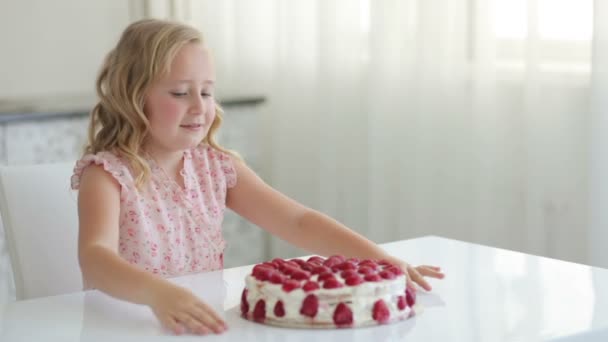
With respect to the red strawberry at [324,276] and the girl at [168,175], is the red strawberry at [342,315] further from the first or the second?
the girl at [168,175]

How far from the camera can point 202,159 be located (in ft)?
5.72

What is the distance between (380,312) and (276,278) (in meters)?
0.12

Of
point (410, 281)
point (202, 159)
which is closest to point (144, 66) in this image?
point (202, 159)

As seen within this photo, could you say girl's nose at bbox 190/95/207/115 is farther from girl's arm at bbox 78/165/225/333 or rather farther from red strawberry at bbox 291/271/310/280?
red strawberry at bbox 291/271/310/280

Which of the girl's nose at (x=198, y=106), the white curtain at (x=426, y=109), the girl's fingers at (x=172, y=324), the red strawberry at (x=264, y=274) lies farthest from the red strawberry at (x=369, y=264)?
the white curtain at (x=426, y=109)

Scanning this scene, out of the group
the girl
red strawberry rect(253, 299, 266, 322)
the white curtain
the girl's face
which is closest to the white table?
red strawberry rect(253, 299, 266, 322)

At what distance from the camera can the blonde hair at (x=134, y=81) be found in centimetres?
158

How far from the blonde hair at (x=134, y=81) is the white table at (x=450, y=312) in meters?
0.32

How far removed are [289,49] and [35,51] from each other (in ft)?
3.68

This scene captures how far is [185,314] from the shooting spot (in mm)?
1082

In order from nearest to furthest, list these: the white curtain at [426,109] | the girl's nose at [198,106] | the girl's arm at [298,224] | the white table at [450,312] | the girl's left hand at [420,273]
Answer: the white table at [450,312] < the girl's left hand at [420,273] < the girl's arm at [298,224] < the girl's nose at [198,106] < the white curtain at [426,109]

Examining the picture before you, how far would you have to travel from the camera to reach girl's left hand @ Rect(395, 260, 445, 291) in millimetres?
1266

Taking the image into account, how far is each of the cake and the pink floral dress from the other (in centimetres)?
49

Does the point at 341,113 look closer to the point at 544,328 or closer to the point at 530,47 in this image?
the point at 530,47
